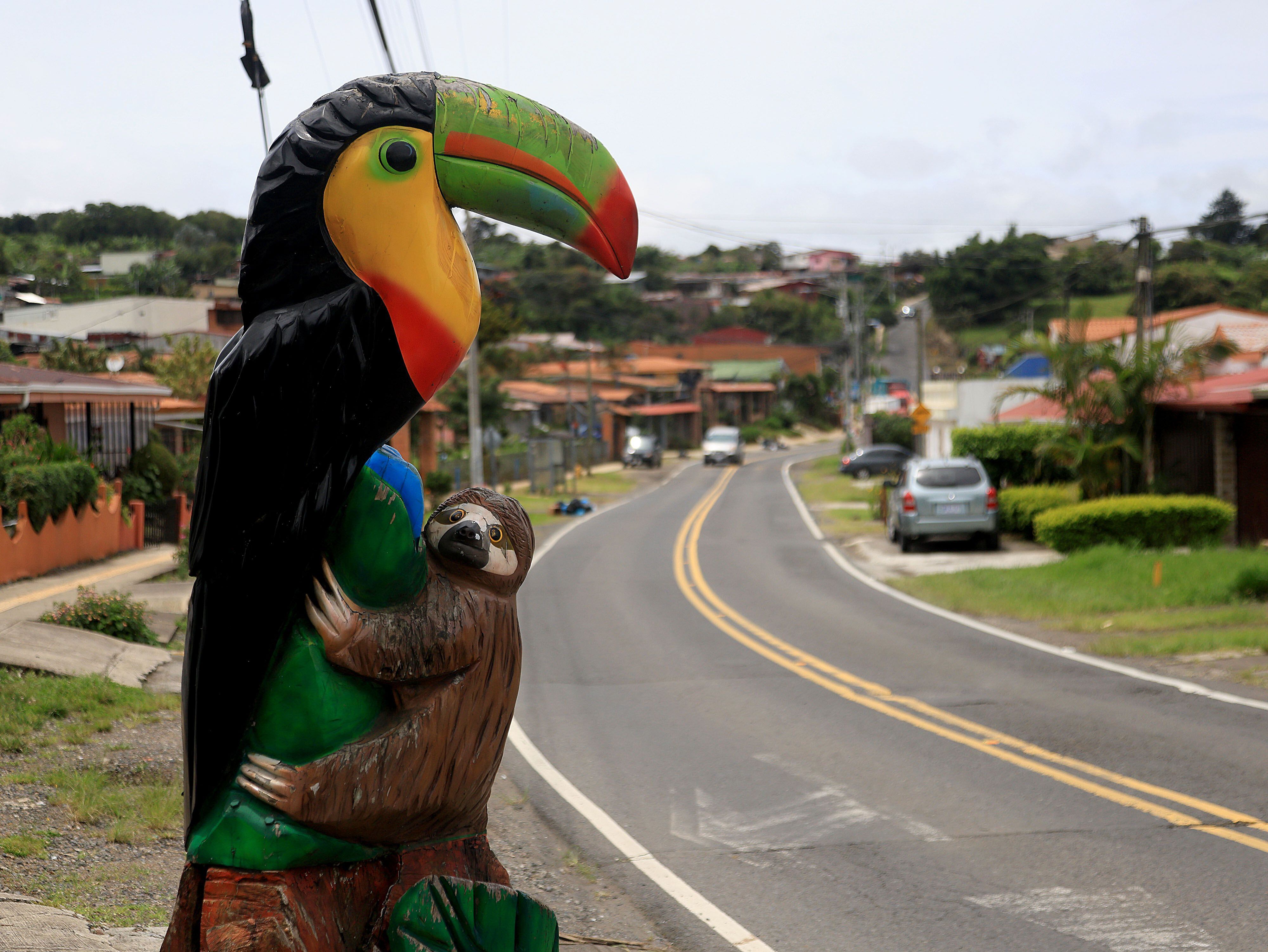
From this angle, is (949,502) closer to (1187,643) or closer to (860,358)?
(1187,643)

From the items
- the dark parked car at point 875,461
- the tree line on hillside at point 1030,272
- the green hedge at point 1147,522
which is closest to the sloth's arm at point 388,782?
the green hedge at point 1147,522

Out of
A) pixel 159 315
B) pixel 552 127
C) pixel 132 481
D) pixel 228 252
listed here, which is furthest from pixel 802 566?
pixel 228 252

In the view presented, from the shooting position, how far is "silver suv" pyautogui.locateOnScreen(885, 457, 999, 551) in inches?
760

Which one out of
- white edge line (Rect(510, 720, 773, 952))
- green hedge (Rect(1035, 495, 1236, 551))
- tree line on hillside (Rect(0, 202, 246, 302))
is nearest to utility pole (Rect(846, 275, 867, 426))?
tree line on hillside (Rect(0, 202, 246, 302))

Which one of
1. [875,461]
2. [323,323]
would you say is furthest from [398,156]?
[875,461]

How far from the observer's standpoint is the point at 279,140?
2.58 meters

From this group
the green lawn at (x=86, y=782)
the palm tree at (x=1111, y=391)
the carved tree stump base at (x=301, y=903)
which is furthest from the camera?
the palm tree at (x=1111, y=391)

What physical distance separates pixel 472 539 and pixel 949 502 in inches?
696

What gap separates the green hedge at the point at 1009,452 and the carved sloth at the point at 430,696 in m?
21.0

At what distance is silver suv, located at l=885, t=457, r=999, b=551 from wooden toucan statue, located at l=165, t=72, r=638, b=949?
17666 mm

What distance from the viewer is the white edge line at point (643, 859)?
5.25m

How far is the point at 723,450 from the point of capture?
53875mm

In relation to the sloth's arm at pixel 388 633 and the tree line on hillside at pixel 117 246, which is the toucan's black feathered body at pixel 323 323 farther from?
the tree line on hillside at pixel 117 246

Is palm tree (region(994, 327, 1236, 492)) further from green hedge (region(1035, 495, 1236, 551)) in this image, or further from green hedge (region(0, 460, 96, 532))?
green hedge (region(0, 460, 96, 532))
